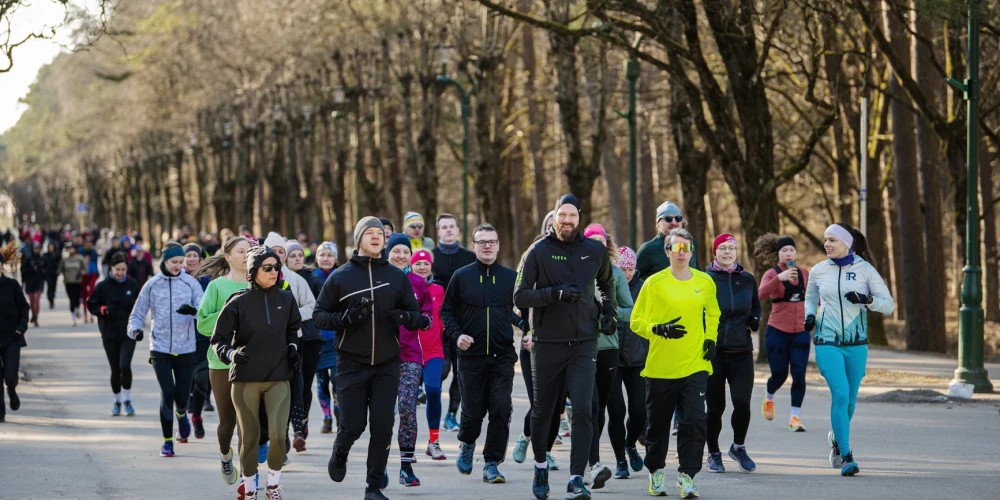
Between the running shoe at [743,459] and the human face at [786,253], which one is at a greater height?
the human face at [786,253]

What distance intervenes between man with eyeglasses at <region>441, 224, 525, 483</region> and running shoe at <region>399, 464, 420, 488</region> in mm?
525

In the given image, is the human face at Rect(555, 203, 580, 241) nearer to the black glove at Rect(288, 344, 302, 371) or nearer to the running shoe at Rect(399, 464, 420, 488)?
the black glove at Rect(288, 344, 302, 371)

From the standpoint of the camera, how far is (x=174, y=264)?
12.4 metres

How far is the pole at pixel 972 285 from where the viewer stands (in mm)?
15797

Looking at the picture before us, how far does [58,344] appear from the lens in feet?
81.1

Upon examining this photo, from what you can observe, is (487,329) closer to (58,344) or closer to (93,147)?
(58,344)

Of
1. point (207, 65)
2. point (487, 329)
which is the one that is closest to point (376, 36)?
point (207, 65)

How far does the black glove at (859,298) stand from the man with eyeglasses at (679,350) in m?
1.26

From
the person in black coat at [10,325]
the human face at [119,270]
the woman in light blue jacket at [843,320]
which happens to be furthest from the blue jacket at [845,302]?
the person in black coat at [10,325]

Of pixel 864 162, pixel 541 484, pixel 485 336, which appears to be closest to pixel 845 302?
pixel 485 336

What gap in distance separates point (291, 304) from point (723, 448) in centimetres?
434

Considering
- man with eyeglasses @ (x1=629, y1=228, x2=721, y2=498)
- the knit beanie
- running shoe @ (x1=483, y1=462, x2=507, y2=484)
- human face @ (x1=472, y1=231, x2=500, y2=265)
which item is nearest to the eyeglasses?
man with eyeglasses @ (x1=629, y1=228, x2=721, y2=498)

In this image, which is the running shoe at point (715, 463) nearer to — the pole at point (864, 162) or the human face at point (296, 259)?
the human face at point (296, 259)

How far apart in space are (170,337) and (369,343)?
11.1 ft
